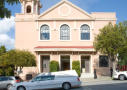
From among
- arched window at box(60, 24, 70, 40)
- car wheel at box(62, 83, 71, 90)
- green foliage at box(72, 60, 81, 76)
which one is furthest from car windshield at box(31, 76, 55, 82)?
arched window at box(60, 24, 70, 40)

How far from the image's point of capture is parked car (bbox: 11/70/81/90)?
14.6 meters

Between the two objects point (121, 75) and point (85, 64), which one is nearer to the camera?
point (121, 75)

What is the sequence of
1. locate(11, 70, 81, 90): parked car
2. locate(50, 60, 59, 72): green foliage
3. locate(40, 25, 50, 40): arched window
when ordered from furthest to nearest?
1. locate(40, 25, 50, 40): arched window
2. locate(50, 60, 59, 72): green foliage
3. locate(11, 70, 81, 90): parked car

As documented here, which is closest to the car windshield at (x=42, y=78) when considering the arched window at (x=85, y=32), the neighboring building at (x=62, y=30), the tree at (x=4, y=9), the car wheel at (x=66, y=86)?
the car wheel at (x=66, y=86)

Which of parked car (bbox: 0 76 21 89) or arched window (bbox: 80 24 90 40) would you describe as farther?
arched window (bbox: 80 24 90 40)

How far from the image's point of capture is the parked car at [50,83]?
14586 mm

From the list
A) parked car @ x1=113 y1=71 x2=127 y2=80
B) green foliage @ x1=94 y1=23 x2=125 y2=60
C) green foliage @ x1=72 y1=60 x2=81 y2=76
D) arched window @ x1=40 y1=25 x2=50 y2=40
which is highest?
arched window @ x1=40 y1=25 x2=50 y2=40

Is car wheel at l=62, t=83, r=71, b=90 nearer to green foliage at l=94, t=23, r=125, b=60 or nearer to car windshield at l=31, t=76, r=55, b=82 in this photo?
car windshield at l=31, t=76, r=55, b=82

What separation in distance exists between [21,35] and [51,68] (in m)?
7.49

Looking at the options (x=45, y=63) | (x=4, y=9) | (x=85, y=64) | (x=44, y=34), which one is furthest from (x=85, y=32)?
(x=4, y=9)

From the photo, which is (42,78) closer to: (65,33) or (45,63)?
(45,63)

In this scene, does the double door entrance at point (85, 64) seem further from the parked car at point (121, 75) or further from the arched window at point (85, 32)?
the parked car at point (121, 75)

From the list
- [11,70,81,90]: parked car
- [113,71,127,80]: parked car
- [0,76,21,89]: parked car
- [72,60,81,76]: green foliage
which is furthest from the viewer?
[72,60,81,76]: green foliage

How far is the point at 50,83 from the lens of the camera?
14805 mm
